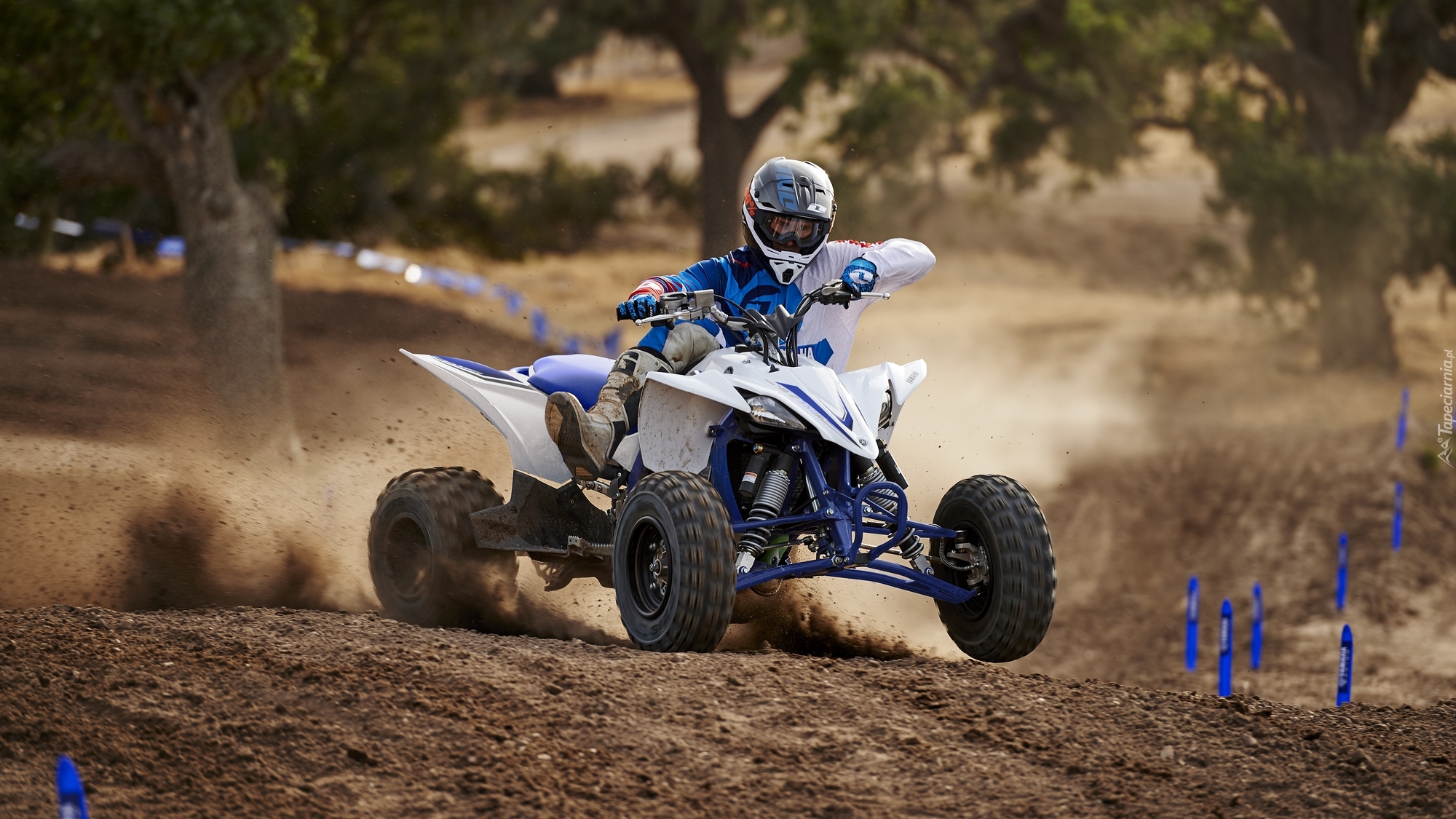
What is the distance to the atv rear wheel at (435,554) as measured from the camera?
23.9ft

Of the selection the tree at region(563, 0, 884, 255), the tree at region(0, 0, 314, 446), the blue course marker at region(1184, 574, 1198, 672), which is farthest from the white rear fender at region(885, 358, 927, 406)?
the tree at region(563, 0, 884, 255)

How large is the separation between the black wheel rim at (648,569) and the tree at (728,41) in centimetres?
1532

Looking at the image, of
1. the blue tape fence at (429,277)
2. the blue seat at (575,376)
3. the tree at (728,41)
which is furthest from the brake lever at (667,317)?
the tree at (728,41)

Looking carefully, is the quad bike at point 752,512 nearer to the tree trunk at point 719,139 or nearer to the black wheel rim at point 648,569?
the black wheel rim at point 648,569

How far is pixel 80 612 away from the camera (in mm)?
6258

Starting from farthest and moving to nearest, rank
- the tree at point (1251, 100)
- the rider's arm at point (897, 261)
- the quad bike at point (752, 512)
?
the tree at point (1251, 100) → the rider's arm at point (897, 261) → the quad bike at point (752, 512)

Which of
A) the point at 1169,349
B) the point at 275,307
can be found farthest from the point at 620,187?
the point at 275,307

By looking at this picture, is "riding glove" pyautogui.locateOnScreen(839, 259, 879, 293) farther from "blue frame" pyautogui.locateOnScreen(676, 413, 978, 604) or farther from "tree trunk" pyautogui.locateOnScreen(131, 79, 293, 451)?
"tree trunk" pyautogui.locateOnScreen(131, 79, 293, 451)

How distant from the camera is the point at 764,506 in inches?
246

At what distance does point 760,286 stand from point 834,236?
13.4ft

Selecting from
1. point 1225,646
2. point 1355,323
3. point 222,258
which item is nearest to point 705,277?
point 1225,646

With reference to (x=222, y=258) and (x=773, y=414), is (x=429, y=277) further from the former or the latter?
(x=773, y=414)

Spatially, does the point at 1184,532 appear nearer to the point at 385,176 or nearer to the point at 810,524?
the point at 810,524

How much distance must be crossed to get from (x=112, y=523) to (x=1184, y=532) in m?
12.4
